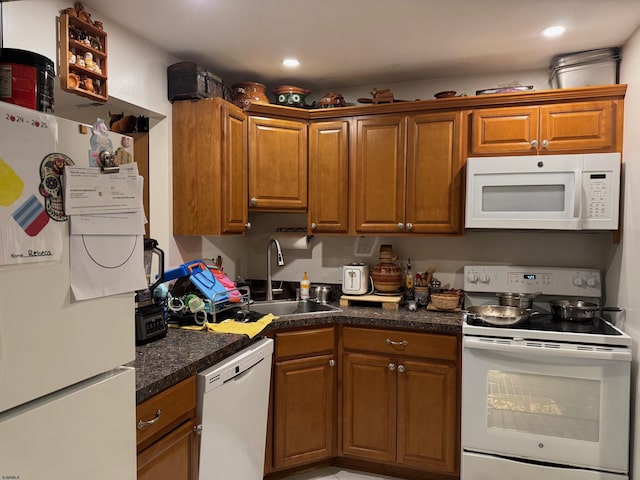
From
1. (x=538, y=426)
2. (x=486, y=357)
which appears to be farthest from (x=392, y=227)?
(x=538, y=426)

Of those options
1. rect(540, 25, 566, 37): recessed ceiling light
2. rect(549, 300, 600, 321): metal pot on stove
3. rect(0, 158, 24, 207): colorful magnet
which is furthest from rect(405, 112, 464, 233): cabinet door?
rect(0, 158, 24, 207): colorful magnet

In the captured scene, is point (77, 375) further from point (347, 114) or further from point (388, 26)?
point (347, 114)

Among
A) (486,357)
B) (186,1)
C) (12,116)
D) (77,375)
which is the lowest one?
(486,357)

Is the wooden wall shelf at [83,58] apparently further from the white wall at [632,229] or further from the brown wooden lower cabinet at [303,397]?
the white wall at [632,229]

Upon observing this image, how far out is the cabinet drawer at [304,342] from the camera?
8.08ft

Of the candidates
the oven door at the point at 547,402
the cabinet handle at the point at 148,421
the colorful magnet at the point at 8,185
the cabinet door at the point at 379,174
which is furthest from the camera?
the cabinet door at the point at 379,174

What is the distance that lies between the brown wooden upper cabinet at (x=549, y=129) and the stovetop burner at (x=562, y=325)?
94 centimetres

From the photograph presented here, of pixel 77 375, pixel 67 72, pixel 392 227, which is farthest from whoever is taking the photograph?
pixel 392 227

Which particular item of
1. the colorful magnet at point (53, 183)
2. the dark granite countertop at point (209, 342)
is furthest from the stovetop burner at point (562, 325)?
the colorful magnet at point (53, 183)

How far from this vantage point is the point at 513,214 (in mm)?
2473

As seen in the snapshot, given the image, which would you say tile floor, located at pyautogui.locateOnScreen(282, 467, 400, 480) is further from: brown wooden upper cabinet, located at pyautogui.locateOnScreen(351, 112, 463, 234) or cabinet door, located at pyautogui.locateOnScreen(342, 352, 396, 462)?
brown wooden upper cabinet, located at pyautogui.locateOnScreen(351, 112, 463, 234)

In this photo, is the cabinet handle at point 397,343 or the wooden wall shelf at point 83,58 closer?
the wooden wall shelf at point 83,58

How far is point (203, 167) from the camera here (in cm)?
253

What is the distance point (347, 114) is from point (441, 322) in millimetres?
1420
